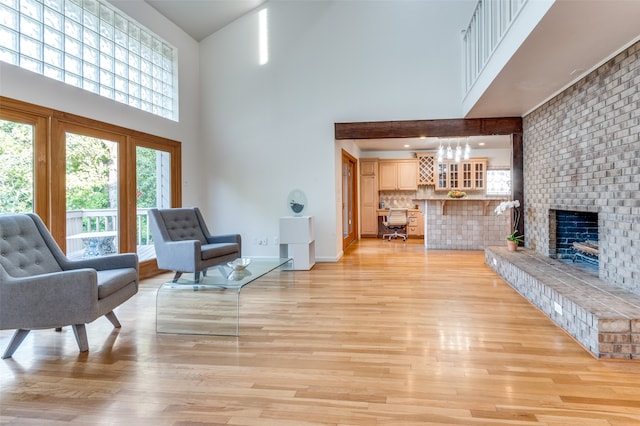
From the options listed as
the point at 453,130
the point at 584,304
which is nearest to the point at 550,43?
the point at 584,304

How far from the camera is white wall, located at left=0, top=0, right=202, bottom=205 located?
11.7 feet

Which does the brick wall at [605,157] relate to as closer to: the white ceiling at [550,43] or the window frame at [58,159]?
the white ceiling at [550,43]

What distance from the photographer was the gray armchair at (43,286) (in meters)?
2.52

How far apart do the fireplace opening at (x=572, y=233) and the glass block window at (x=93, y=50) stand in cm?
565

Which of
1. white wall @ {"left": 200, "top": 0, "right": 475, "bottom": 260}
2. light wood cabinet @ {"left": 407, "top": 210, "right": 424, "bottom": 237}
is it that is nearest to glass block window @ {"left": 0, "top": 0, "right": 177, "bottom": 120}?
white wall @ {"left": 200, "top": 0, "right": 475, "bottom": 260}

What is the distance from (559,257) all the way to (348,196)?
4768 millimetres

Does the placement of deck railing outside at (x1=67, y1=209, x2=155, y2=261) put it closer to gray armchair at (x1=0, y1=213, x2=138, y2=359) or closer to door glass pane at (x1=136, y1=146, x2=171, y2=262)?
door glass pane at (x1=136, y1=146, x2=171, y2=262)

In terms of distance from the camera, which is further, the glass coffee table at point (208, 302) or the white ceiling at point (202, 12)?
the white ceiling at point (202, 12)

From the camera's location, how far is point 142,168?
5.33 meters

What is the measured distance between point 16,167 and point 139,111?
74.9 inches

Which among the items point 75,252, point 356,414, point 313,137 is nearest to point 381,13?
point 313,137

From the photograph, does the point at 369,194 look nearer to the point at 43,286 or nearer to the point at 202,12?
the point at 202,12

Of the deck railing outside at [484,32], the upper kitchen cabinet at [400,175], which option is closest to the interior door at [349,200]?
the upper kitchen cabinet at [400,175]

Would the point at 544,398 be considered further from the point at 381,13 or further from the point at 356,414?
the point at 381,13
